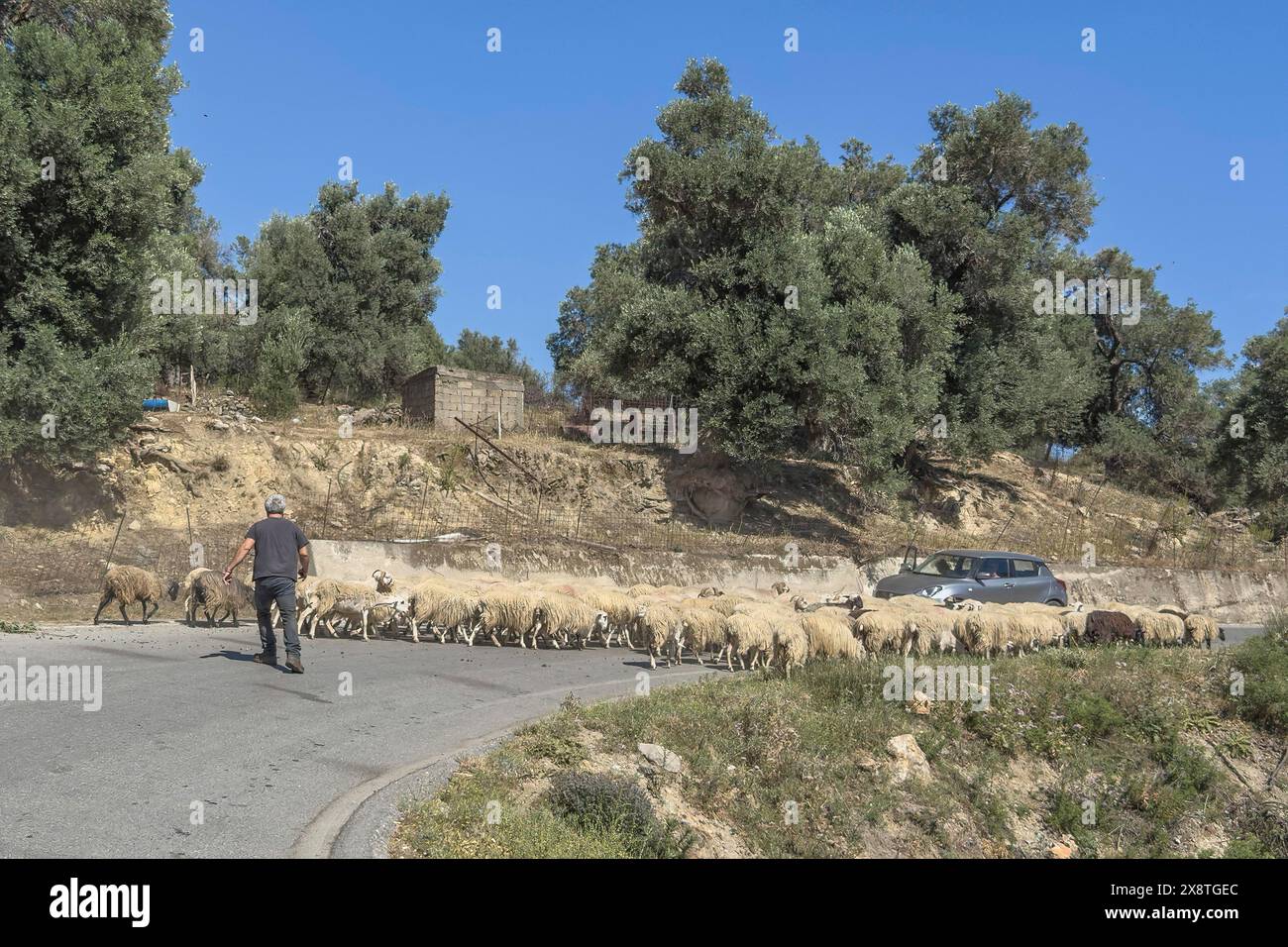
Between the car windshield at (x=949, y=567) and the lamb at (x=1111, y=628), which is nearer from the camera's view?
the lamb at (x=1111, y=628)

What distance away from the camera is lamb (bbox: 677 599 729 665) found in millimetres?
14727

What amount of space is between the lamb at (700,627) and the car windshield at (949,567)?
662 cm

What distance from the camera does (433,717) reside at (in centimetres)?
962

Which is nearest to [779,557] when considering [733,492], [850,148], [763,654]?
[733,492]

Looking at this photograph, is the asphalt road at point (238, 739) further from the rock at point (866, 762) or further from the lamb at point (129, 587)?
the rock at point (866, 762)

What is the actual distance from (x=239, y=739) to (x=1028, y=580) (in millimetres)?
16674

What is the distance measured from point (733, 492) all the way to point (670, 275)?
784 cm

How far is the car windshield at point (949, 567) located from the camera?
1945 centimetres

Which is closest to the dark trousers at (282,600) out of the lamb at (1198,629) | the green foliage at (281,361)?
the lamb at (1198,629)

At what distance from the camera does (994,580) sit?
19.4 m

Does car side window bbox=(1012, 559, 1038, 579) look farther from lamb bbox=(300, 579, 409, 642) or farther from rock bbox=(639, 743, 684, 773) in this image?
rock bbox=(639, 743, 684, 773)

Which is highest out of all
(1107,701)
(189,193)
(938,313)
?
(189,193)

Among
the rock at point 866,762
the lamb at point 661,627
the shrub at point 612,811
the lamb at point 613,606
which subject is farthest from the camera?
the lamb at point 613,606
